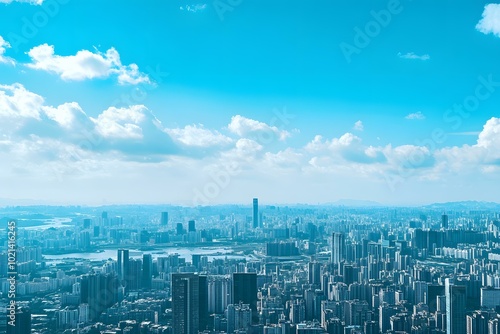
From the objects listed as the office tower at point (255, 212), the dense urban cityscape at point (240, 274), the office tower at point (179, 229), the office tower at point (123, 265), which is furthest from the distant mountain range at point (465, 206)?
the office tower at point (123, 265)

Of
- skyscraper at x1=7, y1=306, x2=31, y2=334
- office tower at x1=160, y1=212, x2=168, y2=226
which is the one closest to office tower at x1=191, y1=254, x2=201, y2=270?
office tower at x1=160, y1=212, x2=168, y2=226

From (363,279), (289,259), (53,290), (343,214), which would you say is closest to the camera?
(53,290)

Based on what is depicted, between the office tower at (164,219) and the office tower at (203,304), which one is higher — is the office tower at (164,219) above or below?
above

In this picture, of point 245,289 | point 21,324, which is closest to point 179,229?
point 245,289

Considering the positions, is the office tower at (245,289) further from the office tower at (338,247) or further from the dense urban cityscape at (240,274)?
the office tower at (338,247)

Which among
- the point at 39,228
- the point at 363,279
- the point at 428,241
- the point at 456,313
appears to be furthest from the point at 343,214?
the point at 456,313

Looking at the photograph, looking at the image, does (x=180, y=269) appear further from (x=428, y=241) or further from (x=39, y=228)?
(x=428, y=241)
